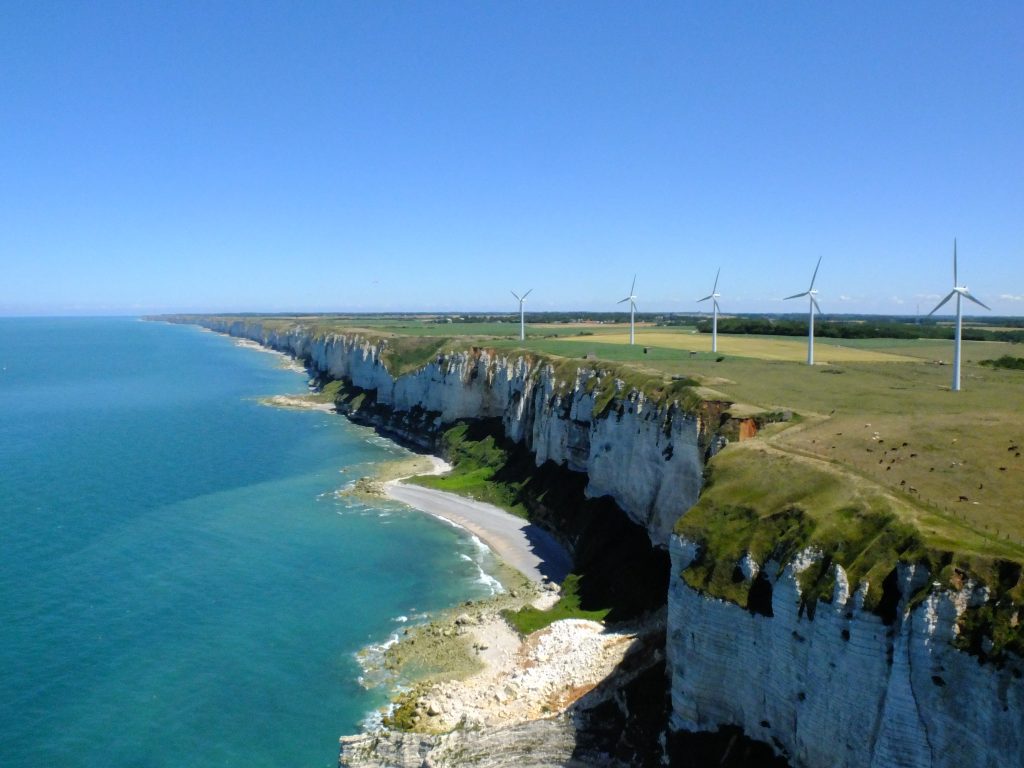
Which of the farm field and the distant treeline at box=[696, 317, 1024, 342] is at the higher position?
the distant treeline at box=[696, 317, 1024, 342]

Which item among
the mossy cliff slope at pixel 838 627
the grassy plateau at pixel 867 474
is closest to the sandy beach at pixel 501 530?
the grassy plateau at pixel 867 474

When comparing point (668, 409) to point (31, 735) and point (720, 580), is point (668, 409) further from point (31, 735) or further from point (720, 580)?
point (31, 735)

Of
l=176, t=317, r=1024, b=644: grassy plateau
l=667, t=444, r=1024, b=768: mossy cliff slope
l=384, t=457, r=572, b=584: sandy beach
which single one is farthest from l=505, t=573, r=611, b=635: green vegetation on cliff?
l=176, t=317, r=1024, b=644: grassy plateau

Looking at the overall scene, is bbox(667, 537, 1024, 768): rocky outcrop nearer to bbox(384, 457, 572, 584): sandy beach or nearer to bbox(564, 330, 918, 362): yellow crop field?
bbox(384, 457, 572, 584): sandy beach

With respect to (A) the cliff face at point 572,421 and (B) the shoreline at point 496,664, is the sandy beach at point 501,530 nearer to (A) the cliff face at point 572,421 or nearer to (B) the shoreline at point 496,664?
(B) the shoreline at point 496,664

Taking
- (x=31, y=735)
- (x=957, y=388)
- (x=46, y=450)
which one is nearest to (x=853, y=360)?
(x=957, y=388)

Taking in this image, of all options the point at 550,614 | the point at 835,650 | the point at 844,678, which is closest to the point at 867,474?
the point at 835,650

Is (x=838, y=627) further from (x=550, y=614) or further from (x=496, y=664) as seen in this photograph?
(x=550, y=614)
